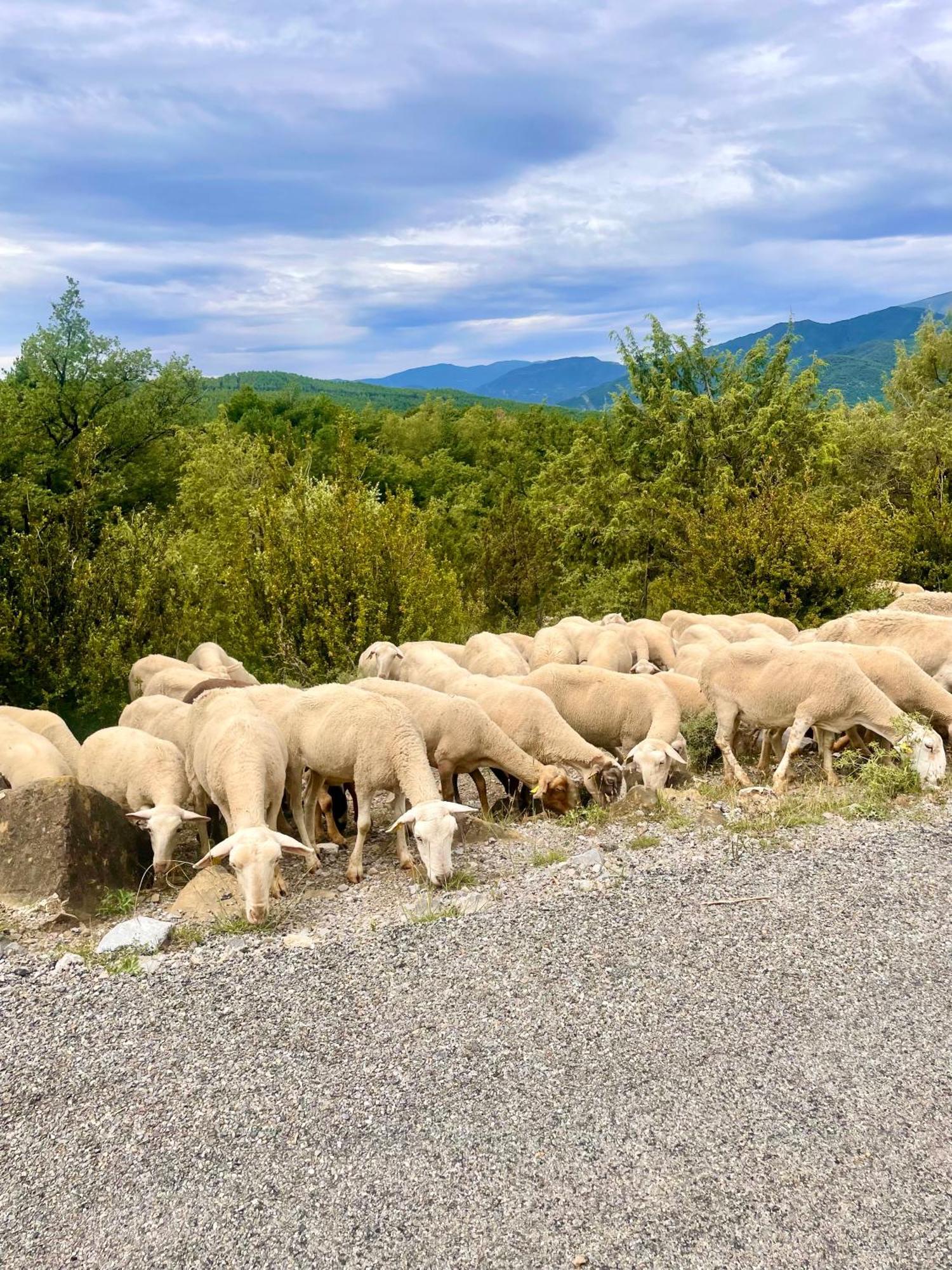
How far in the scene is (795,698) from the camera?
12.3 metres

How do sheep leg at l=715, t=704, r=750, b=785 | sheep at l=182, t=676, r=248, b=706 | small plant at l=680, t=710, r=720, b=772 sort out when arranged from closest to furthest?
sheep leg at l=715, t=704, r=750, b=785 < sheep at l=182, t=676, r=248, b=706 < small plant at l=680, t=710, r=720, b=772

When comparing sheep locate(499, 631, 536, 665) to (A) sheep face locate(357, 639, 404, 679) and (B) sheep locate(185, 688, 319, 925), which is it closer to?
(A) sheep face locate(357, 639, 404, 679)

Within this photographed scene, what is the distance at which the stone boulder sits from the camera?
8.84m

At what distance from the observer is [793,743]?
12016mm

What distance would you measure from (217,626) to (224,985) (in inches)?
659

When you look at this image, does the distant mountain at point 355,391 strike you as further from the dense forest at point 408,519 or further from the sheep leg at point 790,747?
the sheep leg at point 790,747

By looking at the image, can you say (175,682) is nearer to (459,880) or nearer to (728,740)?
(459,880)

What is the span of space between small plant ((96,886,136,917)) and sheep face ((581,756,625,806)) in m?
5.57

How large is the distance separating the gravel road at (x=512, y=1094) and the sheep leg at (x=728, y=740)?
14.8ft

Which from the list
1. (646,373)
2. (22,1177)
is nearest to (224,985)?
(22,1177)

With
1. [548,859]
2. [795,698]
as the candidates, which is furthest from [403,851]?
[795,698]

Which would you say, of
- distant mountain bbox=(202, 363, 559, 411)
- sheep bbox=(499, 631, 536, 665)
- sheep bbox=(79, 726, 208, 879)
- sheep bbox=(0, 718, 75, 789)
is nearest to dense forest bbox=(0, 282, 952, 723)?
sheep bbox=(499, 631, 536, 665)

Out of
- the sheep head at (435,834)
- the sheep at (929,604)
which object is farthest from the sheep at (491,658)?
the sheep at (929,604)

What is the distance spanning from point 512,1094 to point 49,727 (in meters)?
9.69
